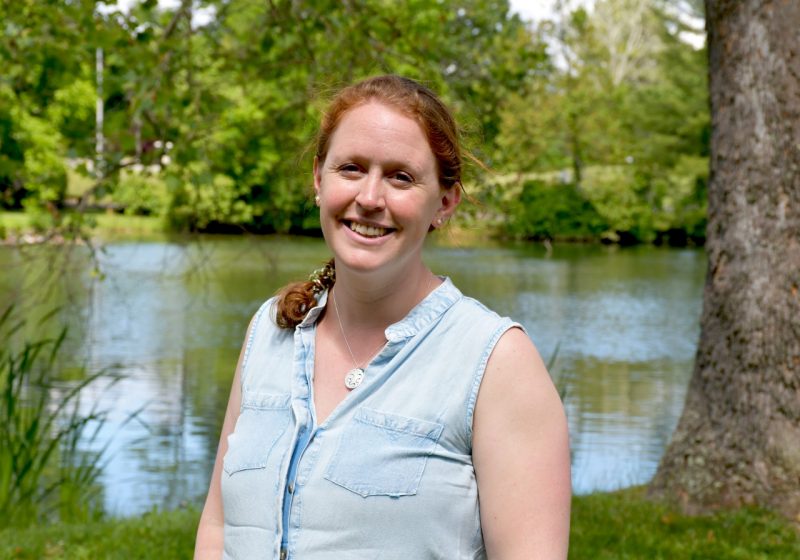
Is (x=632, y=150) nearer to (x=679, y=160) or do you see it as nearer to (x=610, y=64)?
(x=679, y=160)

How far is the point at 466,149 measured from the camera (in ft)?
5.92

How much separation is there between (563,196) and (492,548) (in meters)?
42.0

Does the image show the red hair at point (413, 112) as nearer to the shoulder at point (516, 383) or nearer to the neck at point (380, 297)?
the neck at point (380, 297)

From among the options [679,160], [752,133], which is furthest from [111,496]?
[679,160]

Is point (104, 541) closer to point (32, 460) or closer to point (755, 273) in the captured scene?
point (32, 460)

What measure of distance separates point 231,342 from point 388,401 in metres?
12.3

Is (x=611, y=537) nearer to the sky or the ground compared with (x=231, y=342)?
nearer to the sky

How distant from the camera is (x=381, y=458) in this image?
158 centimetres

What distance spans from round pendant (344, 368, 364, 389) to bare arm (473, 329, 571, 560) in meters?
0.20

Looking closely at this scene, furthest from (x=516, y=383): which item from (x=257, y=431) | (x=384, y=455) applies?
(x=257, y=431)

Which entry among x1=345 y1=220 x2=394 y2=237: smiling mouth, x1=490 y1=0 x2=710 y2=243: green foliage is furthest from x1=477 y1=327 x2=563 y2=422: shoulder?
→ x1=490 y1=0 x2=710 y2=243: green foliage

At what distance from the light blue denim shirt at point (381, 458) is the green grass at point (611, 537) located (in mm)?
3046

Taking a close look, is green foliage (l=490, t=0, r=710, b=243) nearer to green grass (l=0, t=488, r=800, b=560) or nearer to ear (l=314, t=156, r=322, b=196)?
green grass (l=0, t=488, r=800, b=560)

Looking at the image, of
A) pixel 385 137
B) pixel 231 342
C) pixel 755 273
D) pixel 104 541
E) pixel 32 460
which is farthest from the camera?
pixel 231 342
